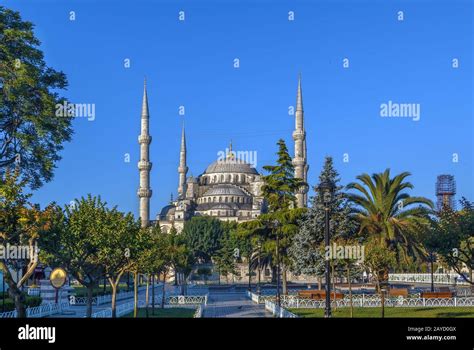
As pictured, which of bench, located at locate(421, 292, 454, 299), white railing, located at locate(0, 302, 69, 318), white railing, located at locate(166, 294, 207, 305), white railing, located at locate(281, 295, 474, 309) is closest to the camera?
white railing, located at locate(0, 302, 69, 318)

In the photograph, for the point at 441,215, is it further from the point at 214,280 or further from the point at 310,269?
the point at 214,280

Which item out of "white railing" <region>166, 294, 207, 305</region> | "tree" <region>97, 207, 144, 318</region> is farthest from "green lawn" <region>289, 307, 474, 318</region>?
"white railing" <region>166, 294, 207, 305</region>

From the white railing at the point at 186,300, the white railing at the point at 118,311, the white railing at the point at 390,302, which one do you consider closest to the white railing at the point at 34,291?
the white railing at the point at 118,311

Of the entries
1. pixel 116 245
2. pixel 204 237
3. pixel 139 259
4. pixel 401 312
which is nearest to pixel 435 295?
pixel 401 312

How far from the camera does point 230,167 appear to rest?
161375 mm

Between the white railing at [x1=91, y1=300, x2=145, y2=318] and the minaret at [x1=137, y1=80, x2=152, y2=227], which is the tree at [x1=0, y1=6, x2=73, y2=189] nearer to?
the white railing at [x1=91, y1=300, x2=145, y2=318]

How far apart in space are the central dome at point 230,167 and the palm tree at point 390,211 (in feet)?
388

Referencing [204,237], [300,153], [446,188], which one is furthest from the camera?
[446,188]

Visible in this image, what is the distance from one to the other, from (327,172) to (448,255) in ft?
49.5

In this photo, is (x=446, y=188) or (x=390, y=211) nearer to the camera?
(x=390, y=211)

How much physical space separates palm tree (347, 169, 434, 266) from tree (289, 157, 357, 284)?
880mm

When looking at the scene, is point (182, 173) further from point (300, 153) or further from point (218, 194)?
point (300, 153)

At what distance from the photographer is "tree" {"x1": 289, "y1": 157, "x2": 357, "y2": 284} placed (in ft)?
140

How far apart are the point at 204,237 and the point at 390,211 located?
219ft
